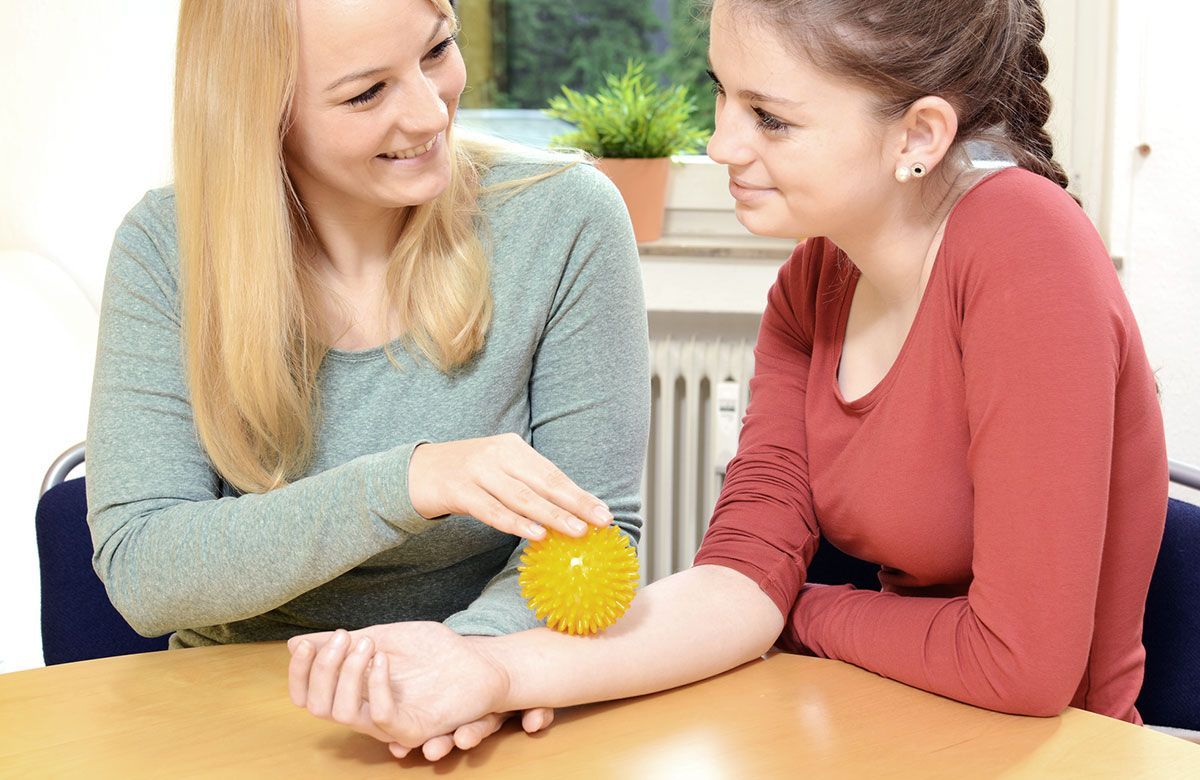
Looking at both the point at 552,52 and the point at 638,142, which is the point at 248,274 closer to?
the point at 638,142

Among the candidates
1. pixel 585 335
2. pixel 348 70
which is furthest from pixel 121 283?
pixel 585 335

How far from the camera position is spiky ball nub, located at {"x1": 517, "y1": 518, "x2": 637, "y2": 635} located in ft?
3.00

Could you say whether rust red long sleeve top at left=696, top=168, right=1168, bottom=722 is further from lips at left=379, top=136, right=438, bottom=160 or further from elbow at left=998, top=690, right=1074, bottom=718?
lips at left=379, top=136, right=438, bottom=160

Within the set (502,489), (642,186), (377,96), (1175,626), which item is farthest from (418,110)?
(642,186)

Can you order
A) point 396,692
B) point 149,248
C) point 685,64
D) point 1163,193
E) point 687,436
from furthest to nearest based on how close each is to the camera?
point 685,64
point 687,436
point 1163,193
point 149,248
point 396,692

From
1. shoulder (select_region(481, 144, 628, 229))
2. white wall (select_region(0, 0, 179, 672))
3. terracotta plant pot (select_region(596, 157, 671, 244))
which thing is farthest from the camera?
terracotta plant pot (select_region(596, 157, 671, 244))

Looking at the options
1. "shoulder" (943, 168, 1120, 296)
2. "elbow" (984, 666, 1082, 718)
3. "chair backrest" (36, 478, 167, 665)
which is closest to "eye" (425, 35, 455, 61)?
"shoulder" (943, 168, 1120, 296)

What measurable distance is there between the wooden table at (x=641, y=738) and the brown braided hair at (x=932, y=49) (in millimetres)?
499

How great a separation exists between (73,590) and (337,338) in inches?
17.4

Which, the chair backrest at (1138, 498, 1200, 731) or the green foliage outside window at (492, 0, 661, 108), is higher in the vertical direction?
the green foliage outside window at (492, 0, 661, 108)

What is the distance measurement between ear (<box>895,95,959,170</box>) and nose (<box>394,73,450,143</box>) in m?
0.44

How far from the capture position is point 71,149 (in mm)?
2258

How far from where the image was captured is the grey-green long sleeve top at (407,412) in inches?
45.2

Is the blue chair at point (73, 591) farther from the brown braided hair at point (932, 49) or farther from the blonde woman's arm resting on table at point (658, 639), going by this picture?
the brown braided hair at point (932, 49)
